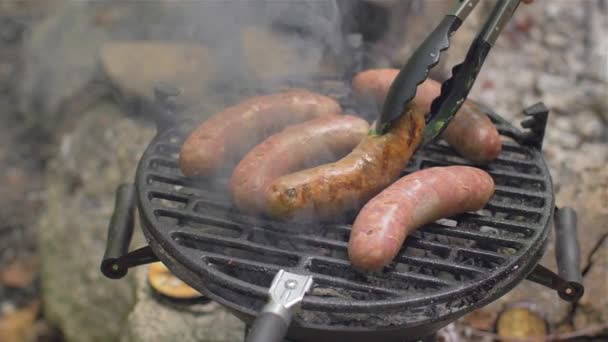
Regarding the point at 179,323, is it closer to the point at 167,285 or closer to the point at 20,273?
the point at 167,285

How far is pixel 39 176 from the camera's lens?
507cm

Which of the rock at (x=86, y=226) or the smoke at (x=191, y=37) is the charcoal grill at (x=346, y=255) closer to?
the rock at (x=86, y=226)

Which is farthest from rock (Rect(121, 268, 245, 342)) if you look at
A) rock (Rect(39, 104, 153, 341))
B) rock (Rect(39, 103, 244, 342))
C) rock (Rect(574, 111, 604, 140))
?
rock (Rect(574, 111, 604, 140))

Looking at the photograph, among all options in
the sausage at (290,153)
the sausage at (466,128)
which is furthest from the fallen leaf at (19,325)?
the sausage at (466,128)

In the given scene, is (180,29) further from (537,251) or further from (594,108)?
(537,251)

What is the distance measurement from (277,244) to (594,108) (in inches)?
128

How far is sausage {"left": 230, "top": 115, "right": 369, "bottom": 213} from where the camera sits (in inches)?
81.6

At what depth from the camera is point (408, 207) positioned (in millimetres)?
1968

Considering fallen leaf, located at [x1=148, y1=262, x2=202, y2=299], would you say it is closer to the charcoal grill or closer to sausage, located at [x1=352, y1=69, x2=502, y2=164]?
the charcoal grill

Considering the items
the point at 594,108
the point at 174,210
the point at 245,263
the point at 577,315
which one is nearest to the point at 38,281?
the point at 174,210

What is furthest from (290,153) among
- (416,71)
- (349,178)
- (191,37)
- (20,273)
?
(191,37)

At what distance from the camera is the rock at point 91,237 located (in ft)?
12.0

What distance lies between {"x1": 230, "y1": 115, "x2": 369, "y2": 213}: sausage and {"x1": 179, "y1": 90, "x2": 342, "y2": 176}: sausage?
144mm

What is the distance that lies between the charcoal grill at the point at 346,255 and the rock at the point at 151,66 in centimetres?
196
